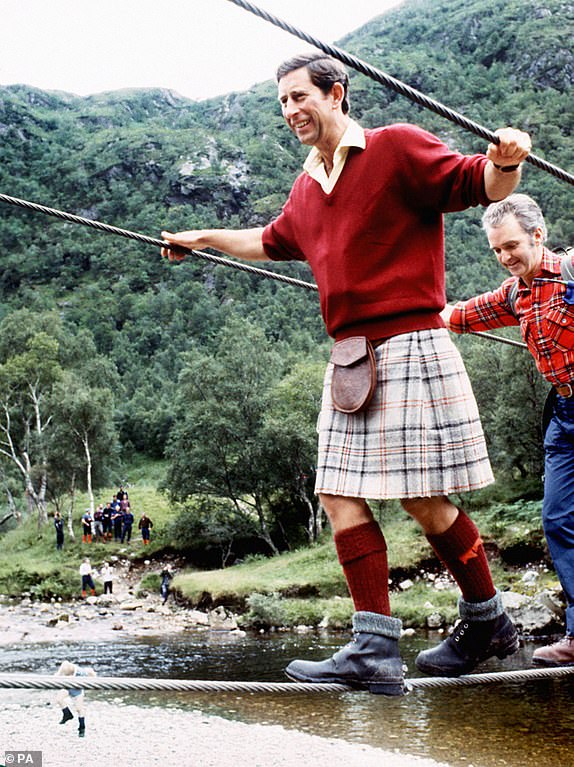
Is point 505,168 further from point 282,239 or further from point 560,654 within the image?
point 560,654

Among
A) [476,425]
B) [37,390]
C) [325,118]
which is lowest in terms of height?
[476,425]

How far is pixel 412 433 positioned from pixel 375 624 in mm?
581

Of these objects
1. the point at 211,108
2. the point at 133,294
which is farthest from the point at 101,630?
the point at 211,108

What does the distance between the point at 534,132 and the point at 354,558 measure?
4696 inches

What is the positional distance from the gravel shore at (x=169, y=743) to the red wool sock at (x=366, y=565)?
854cm

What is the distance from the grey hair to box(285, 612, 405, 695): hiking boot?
1.49m

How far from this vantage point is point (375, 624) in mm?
2434

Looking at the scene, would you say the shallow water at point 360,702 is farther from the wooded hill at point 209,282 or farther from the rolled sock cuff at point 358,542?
the wooded hill at point 209,282

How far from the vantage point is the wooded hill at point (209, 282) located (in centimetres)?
3353

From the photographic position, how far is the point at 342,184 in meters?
2.54

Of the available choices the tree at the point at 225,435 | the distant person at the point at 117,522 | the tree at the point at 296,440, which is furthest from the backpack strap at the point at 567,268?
the distant person at the point at 117,522

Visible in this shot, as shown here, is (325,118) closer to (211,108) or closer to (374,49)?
(374,49)

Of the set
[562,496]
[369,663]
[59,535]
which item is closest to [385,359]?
[369,663]

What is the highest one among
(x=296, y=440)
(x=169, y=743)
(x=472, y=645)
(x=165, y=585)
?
(x=296, y=440)
